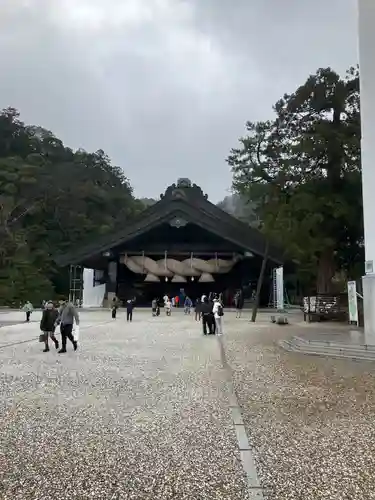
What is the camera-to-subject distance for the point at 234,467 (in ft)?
11.9

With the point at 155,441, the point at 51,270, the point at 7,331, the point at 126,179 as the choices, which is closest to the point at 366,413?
the point at 155,441

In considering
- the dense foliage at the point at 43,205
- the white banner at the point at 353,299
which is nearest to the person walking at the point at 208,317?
the white banner at the point at 353,299

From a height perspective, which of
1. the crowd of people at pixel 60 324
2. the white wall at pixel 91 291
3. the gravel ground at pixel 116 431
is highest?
the white wall at pixel 91 291

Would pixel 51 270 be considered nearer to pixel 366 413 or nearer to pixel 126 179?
pixel 126 179

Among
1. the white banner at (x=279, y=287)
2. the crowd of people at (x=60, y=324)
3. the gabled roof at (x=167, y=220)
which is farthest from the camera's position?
the white banner at (x=279, y=287)

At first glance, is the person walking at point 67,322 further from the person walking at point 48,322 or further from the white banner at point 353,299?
the white banner at point 353,299

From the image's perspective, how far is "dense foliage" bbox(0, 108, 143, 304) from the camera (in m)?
37.1

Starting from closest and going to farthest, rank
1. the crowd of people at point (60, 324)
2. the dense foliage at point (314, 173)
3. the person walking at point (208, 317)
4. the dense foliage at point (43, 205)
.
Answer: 1. the crowd of people at point (60, 324)
2. the person walking at point (208, 317)
3. the dense foliage at point (314, 173)
4. the dense foliage at point (43, 205)

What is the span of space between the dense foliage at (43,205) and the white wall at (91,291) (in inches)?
174

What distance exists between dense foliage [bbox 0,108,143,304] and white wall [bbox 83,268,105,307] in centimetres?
442

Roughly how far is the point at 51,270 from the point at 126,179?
2264 centimetres

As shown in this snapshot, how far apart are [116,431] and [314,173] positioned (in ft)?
51.3

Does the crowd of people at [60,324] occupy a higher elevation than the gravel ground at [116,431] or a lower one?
higher

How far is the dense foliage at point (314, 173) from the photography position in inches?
687
